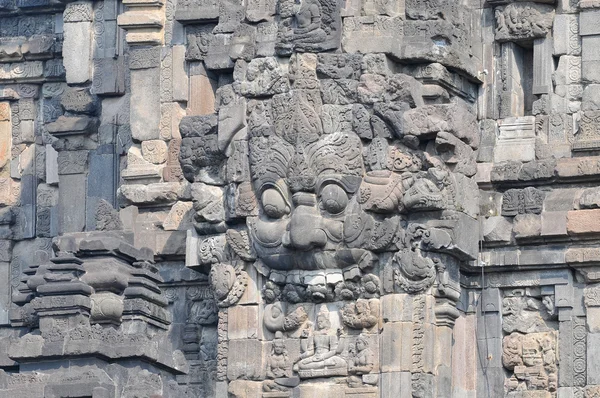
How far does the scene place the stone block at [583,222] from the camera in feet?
149

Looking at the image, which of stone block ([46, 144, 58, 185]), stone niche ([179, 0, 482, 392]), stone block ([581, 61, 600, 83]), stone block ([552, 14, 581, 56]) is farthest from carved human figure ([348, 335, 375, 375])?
stone block ([46, 144, 58, 185])

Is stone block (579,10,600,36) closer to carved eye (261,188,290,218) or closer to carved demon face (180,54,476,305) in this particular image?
carved demon face (180,54,476,305)

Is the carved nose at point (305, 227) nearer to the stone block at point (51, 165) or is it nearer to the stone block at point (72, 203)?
the stone block at point (72, 203)

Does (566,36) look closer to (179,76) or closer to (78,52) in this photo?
(179,76)

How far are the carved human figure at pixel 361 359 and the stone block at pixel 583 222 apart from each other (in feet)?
10.00

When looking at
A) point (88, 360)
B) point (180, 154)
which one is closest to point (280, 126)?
point (180, 154)

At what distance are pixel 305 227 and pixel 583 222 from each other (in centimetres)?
361

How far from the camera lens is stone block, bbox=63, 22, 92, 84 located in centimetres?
4969

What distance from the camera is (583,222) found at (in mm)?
45375

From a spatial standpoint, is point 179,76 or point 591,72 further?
point 179,76

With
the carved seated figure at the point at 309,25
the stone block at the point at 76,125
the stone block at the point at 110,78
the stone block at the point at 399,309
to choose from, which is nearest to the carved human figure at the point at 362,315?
the stone block at the point at 399,309

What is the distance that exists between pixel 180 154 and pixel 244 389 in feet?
10.9

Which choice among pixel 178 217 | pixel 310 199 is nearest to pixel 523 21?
pixel 310 199

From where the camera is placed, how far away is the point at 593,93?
46031 mm
